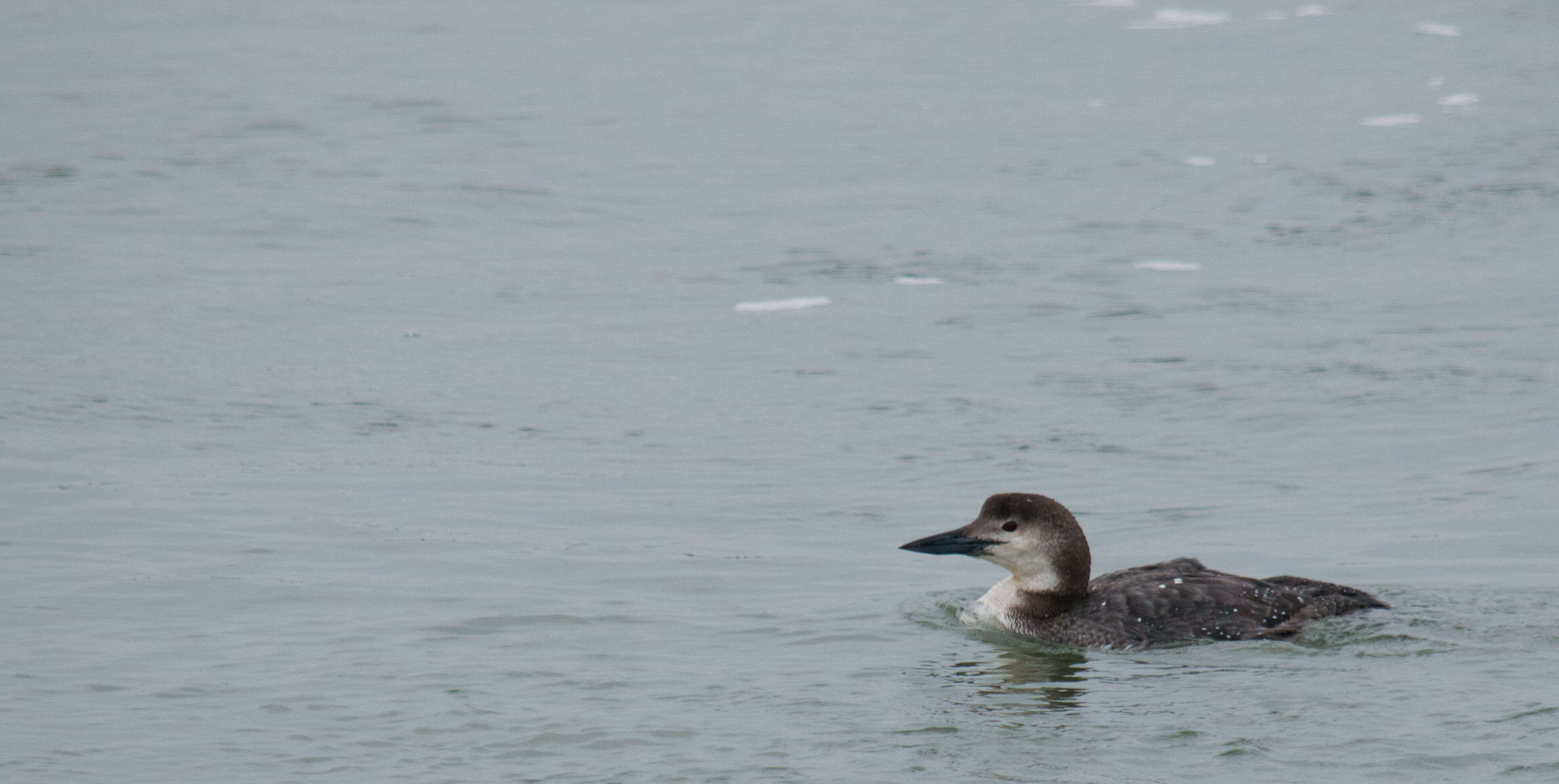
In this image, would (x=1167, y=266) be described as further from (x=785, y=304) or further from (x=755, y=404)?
(x=755, y=404)

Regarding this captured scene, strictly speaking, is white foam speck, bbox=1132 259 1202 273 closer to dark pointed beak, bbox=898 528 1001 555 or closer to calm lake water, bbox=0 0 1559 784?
calm lake water, bbox=0 0 1559 784

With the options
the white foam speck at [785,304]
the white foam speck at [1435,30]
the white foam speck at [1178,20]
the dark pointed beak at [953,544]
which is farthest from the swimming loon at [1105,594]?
the white foam speck at [1178,20]

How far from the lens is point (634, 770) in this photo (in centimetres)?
573

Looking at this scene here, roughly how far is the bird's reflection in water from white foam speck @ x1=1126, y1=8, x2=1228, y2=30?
1764cm

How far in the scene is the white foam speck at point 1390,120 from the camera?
1808 cm

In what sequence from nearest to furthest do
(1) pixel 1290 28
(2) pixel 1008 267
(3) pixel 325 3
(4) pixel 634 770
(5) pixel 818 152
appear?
(4) pixel 634 770, (2) pixel 1008 267, (5) pixel 818 152, (1) pixel 1290 28, (3) pixel 325 3

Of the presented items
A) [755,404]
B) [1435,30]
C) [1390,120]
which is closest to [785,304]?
[755,404]

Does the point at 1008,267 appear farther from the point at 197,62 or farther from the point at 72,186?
the point at 197,62

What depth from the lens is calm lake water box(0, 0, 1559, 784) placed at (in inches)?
247

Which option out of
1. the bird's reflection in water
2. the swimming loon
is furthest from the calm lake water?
the swimming loon

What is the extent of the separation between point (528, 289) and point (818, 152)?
18.0ft

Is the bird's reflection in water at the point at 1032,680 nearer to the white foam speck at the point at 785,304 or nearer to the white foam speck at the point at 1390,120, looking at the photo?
the white foam speck at the point at 785,304

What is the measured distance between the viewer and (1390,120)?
18.3m

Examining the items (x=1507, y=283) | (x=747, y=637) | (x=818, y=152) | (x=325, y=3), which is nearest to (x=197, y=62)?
(x=325, y=3)
